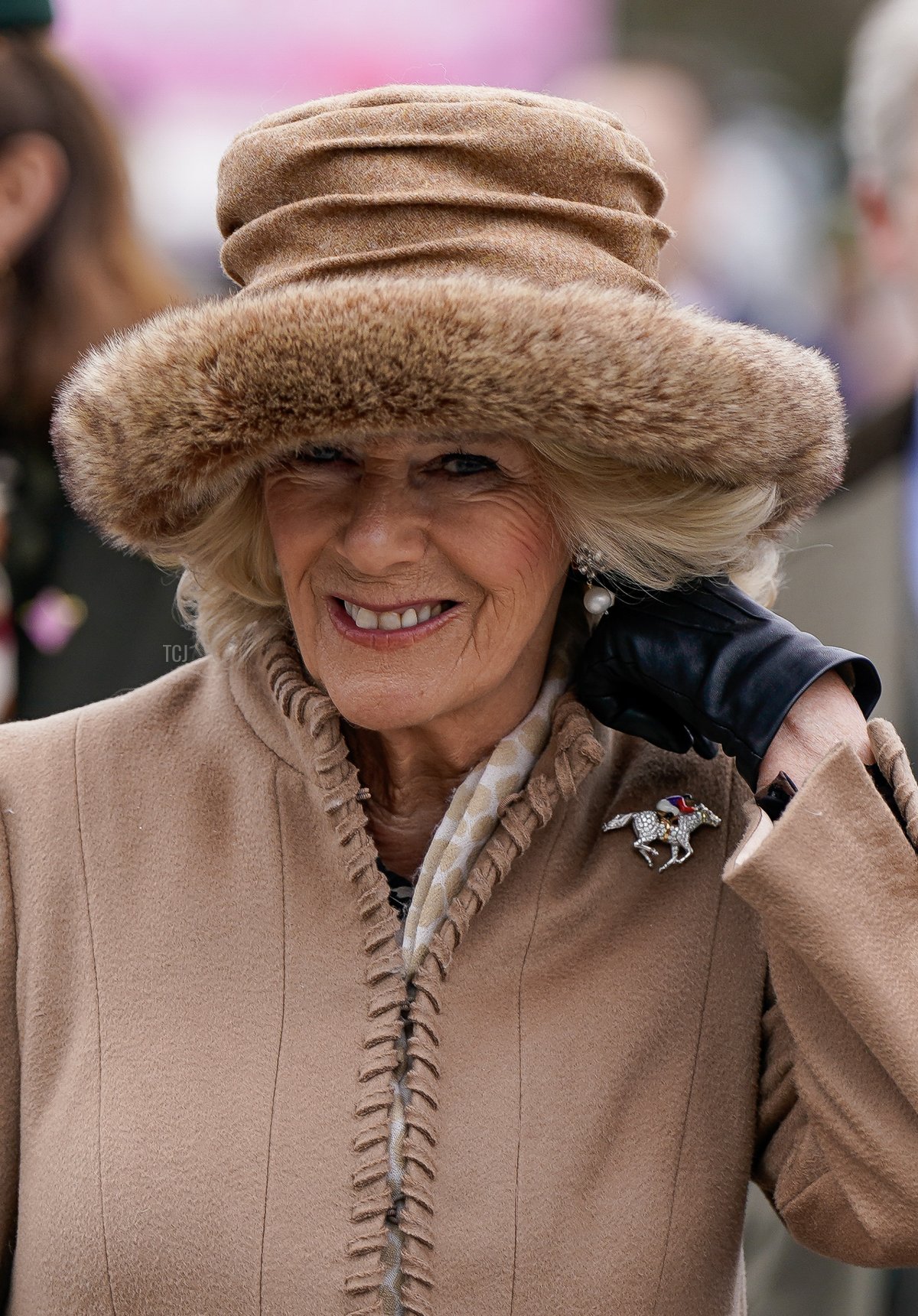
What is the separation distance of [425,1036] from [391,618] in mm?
508

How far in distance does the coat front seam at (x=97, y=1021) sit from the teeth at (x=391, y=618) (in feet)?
1.40

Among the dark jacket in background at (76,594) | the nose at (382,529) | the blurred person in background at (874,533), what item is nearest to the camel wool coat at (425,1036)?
the nose at (382,529)

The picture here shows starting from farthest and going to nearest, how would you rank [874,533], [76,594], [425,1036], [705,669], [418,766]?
1. [874,533]
2. [76,594]
3. [418,766]
4. [705,669]
5. [425,1036]

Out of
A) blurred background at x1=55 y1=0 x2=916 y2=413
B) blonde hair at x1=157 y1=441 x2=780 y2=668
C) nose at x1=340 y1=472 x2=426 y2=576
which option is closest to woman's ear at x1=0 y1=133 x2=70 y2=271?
blurred background at x1=55 y1=0 x2=916 y2=413

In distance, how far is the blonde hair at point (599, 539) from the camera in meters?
1.88

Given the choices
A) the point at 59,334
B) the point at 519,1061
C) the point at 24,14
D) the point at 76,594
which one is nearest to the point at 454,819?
the point at 519,1061

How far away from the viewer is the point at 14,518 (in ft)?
10.4

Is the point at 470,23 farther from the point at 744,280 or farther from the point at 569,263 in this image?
the point at 569,263

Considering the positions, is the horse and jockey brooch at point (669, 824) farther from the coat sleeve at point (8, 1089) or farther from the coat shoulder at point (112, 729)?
the coat sleeve at point (8, 1089)

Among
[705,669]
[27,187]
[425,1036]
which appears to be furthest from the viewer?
[27,187]

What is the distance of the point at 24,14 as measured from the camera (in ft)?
10.2

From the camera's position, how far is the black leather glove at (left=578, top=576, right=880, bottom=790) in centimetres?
184

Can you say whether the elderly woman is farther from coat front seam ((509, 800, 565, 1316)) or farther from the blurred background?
the blurred background

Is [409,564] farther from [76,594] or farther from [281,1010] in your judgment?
[76,594]
